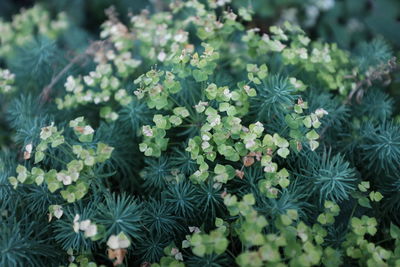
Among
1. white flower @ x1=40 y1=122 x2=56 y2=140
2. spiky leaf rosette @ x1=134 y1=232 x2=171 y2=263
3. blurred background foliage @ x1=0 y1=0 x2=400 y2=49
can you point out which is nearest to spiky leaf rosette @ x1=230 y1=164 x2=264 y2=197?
spiky leaf rosette @ x1=134 y1=232 x2=171 y2=263

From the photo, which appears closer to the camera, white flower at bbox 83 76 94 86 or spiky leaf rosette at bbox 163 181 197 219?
spiky leaf rosette at bbox 163 181 197 219

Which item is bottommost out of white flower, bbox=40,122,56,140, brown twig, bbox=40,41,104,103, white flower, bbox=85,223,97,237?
white flower, bbox=85,223,97,237

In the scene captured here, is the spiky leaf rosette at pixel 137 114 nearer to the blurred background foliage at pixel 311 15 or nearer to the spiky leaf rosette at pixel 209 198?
the spiky leaf rosette at pixel 209 198

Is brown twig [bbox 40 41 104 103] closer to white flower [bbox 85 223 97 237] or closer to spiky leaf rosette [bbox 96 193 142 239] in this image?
spiky leaf rosette [bbox 96 193 142 239]

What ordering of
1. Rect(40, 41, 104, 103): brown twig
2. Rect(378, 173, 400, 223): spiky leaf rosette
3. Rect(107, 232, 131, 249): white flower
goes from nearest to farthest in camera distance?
Rect(107, 232, 131, 249): white flower
Rect(378, 173, 400, 223): spiky leaf rosette
Rect(40, 41, 104, 103): brown twig

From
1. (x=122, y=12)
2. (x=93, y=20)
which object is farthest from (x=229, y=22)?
(x=93, y=20)

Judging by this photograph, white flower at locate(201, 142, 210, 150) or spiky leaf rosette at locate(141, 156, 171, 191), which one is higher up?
white flower at locate(201, 142, 210, 150)

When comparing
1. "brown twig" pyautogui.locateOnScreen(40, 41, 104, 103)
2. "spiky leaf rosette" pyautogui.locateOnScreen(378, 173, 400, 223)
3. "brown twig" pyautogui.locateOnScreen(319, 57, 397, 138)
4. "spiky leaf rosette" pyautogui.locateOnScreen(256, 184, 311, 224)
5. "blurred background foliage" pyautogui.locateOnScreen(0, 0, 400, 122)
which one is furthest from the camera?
"blurred background foliage" pyautogui.locateOnScreen(0, 0, 400, 122)
